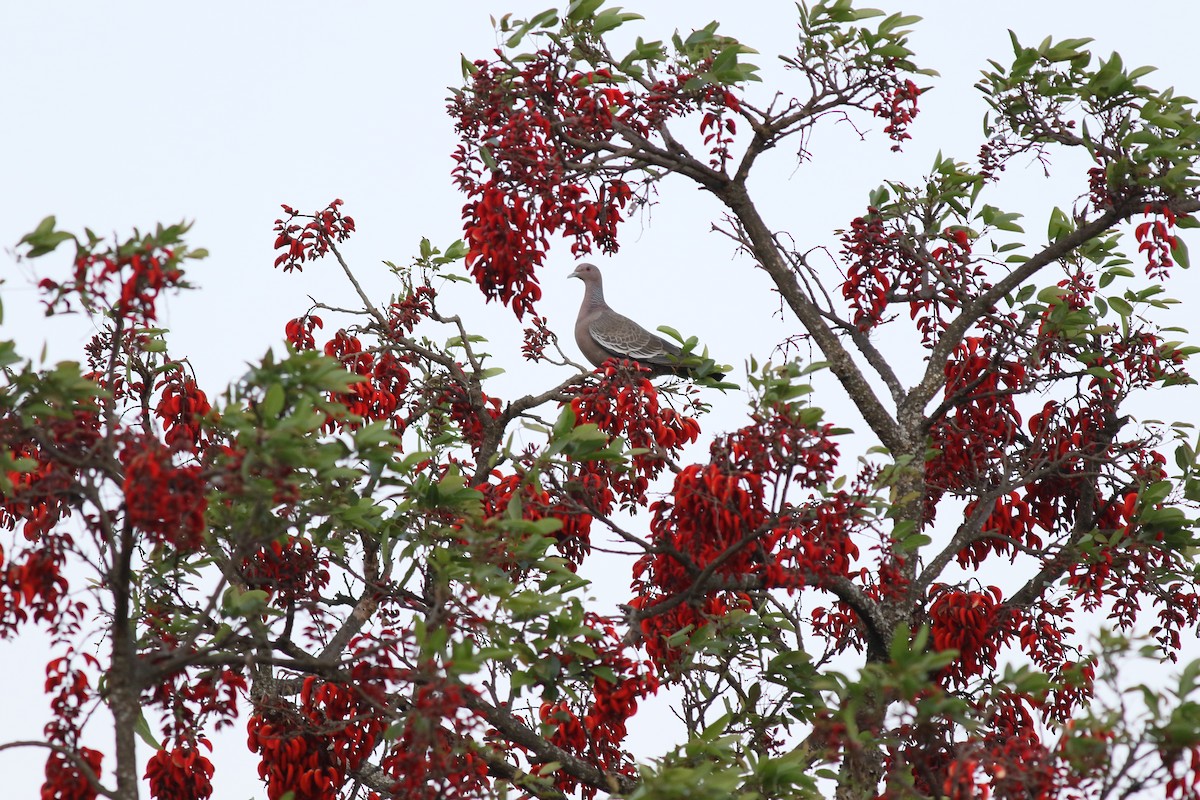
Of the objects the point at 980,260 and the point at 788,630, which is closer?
the point at 788,630

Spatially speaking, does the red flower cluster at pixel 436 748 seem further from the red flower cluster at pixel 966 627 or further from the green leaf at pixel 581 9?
the green leaf at pixel 581 9

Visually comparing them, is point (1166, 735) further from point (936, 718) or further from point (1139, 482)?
point (1139, 482)

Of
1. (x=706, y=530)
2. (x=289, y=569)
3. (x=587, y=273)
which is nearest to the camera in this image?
(x=706, y=530)

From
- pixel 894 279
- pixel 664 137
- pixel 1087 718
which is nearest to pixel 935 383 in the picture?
pixel 894 279

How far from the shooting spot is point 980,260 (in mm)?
9758

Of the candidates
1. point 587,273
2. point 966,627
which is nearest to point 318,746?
point 966,627

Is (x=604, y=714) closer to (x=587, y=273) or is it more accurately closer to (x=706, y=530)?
(x=706, y=530)

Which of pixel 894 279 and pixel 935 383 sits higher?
pixel 894 279

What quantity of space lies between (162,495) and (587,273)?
30.6 feet

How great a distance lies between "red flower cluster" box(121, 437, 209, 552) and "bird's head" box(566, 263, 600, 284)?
9.03 m

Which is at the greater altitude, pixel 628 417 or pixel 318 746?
pixel 628 417

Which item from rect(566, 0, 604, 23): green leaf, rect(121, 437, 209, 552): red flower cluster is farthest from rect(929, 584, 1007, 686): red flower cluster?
rect(121, 437, 209, 552): red flower cluster

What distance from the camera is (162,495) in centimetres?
537

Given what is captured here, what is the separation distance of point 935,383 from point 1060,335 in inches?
37.1
